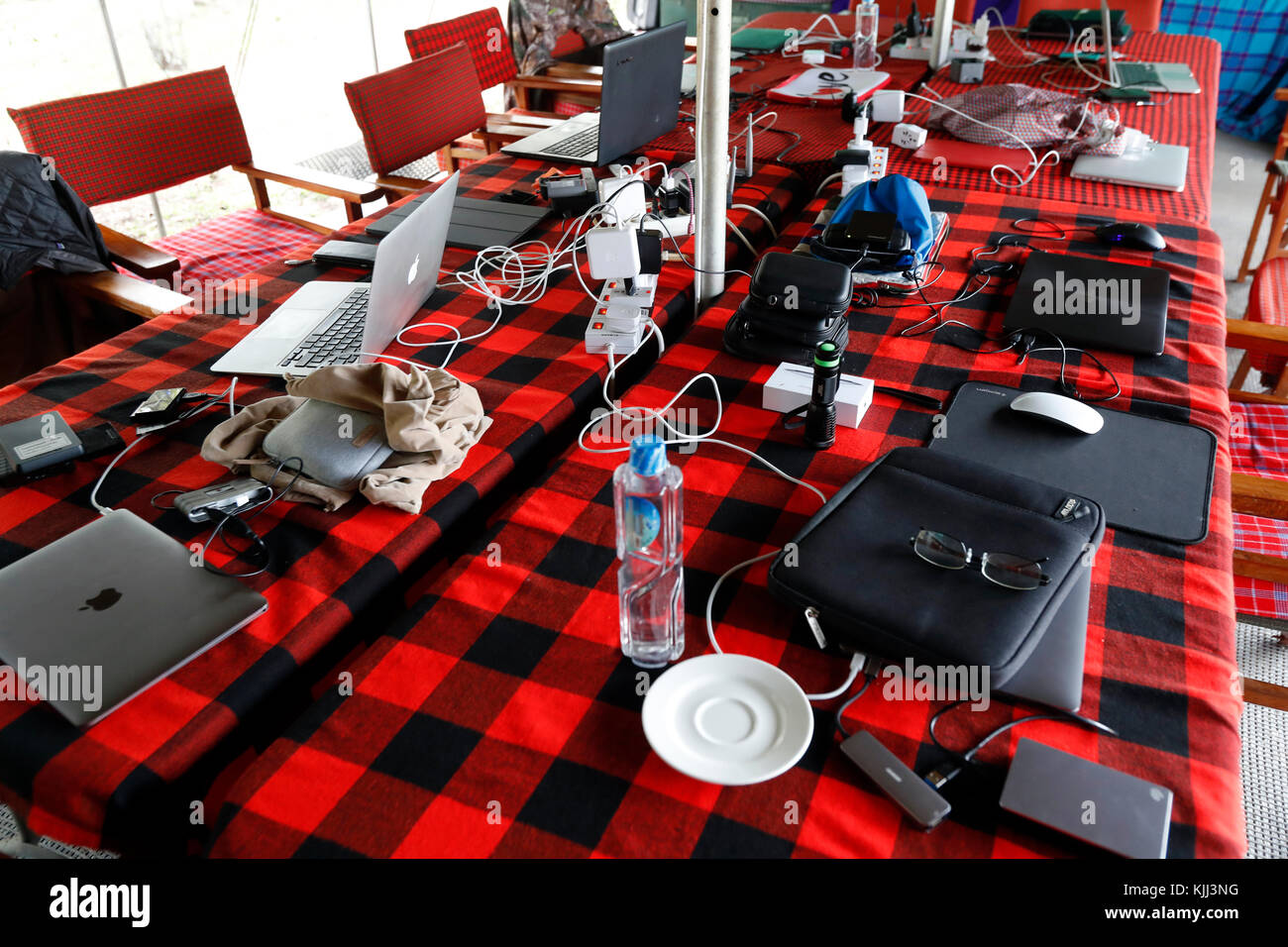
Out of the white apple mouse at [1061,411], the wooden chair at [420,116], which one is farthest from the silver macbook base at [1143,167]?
the wooden chair at [420,116]

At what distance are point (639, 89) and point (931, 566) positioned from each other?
1.53 m

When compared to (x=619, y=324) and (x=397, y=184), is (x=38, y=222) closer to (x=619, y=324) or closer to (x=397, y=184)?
(x=397, y=184)

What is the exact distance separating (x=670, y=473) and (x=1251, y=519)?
121cm

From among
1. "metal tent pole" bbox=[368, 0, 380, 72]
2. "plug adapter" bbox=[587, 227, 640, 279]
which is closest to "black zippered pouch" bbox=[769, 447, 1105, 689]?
"plug adapter" bbox=[587, 227, 640, 279]

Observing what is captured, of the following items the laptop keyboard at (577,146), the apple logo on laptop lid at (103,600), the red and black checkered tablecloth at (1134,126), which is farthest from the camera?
the laptop keyboard at (577,146)

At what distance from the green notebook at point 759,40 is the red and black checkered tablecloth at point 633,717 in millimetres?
2407

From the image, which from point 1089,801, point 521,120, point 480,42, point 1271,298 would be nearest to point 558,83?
point 480,42

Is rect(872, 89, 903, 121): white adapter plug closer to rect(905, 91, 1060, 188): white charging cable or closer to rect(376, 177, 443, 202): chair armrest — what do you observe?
rect(905, 91, 1060, 188): white charging cable

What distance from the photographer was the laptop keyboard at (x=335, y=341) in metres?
1.34

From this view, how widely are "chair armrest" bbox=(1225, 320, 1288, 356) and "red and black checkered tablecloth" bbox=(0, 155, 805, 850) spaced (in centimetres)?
106

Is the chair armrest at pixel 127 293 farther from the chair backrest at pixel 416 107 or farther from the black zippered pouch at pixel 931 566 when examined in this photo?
the black zippered pouch at pixel 931 566

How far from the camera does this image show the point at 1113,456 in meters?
1.11

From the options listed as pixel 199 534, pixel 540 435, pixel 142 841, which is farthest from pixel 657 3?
pixel 142 841
